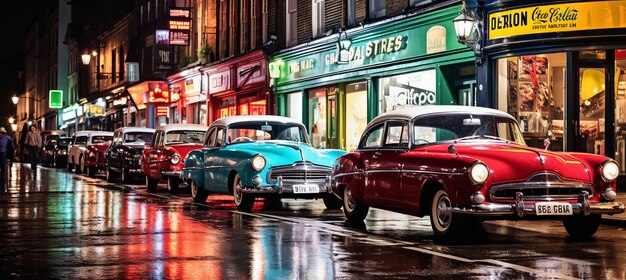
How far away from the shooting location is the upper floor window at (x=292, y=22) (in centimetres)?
3222

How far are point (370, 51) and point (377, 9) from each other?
1.17m

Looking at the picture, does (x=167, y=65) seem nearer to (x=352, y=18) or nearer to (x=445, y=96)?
(x=352, y=18)

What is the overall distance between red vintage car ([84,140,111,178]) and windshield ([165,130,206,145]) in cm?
906

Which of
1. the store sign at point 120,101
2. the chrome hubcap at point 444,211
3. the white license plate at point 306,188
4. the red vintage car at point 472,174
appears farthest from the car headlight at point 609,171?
the store sign at point 120,101

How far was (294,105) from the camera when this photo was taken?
32750 millimetres

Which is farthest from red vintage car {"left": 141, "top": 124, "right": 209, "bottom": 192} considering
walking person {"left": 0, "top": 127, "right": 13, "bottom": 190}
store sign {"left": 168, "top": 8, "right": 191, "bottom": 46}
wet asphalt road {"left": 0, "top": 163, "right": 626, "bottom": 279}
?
store sign {"left": 168, "top": 8, "right": 191, "bottom": 46}

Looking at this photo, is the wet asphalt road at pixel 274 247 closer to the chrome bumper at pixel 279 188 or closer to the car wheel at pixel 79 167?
the chrome bumper at pixel 279 188

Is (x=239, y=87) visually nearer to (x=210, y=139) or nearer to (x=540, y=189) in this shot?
(x=210, y=139)

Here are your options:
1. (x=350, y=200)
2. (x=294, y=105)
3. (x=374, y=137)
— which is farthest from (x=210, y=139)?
(x=294, y=105)

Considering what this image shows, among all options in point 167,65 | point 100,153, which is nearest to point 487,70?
point 100,153

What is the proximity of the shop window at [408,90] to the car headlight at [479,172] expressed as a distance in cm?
1247

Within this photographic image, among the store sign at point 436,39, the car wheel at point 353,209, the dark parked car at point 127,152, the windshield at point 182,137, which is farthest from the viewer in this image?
the dark parked car at point 127,152

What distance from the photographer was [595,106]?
768 inches

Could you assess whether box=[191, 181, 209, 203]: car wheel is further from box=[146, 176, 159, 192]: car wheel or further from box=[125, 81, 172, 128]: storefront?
box=[125, 81, 172, 128]: storefront
